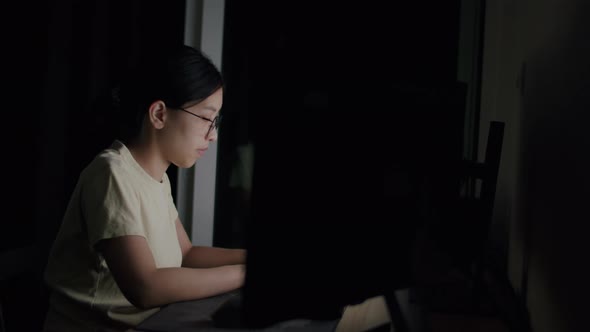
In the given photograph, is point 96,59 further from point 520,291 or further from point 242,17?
point 520,291

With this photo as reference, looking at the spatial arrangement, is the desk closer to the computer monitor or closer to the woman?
the woman

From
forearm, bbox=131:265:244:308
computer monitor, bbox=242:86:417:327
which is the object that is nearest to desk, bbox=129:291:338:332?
forearm, bbox=131:265:244:308

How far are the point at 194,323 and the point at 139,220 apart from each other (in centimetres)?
31

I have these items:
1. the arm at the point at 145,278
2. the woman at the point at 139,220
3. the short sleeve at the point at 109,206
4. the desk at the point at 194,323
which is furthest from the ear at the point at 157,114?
the desk at the point at 194,323

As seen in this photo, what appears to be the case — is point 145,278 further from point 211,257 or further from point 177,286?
point 211,257

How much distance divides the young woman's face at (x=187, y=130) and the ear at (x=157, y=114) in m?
0.01

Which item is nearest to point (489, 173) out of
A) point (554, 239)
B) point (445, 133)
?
point (554, 239)

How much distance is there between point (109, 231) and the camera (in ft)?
3.08

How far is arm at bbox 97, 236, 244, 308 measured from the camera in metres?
0.92

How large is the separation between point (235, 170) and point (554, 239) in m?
1.30

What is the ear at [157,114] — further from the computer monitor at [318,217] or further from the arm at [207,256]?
the computer monitor at [318,217]

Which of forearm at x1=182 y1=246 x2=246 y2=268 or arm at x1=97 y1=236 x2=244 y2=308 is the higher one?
arm at x1=97 y1=236 x2=244 y2=308

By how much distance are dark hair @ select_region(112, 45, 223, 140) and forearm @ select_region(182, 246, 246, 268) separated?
38 centimetres

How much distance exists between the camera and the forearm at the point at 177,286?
914mm
